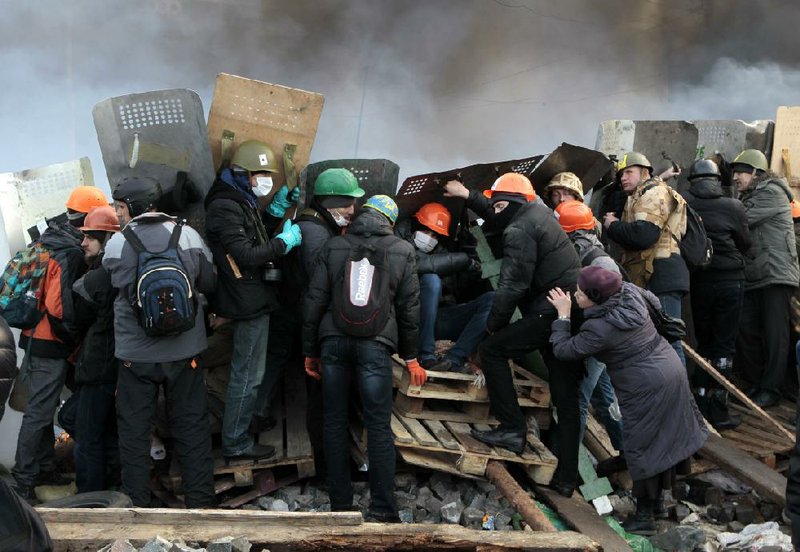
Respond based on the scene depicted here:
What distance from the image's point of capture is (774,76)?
9141 mm

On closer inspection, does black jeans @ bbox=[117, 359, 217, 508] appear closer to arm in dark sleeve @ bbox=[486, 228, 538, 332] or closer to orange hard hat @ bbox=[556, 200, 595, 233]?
arm in dark sleeve @ bbox=[486, 228, 538, 332]

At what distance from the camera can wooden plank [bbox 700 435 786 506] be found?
211 inches

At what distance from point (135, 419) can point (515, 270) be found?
243cm

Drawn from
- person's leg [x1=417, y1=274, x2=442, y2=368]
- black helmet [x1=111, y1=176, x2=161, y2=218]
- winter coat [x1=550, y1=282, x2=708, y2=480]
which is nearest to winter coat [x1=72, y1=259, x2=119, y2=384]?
black helmet [x1=111, y1=176, x2=161, y2=218]

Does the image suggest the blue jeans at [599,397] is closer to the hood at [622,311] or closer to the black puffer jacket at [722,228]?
the hood at [622,311]

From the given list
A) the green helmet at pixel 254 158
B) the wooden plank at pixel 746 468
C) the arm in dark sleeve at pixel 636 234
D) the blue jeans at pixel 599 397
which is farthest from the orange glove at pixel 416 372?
the wooden plank at pixel 746 468

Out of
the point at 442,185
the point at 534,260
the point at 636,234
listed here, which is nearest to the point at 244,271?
the point at 442,185

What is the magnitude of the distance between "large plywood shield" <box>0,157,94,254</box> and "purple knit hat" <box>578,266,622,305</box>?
378 cm

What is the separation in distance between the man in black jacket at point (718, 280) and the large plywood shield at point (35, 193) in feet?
16.0

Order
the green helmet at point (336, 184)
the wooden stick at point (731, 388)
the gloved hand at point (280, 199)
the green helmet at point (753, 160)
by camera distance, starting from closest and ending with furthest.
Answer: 1. the green helmet at point (336, 184)
2. the gloved hand at point (280, 199)
3. the wooden stick at point (731, 388)
4. the green helmet at point (753, 160)

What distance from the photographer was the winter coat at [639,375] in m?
4.69

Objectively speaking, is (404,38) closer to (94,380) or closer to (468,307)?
(468,307)

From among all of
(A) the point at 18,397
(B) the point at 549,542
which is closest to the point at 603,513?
(B) the point at 549,542

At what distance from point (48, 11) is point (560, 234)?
454cm
